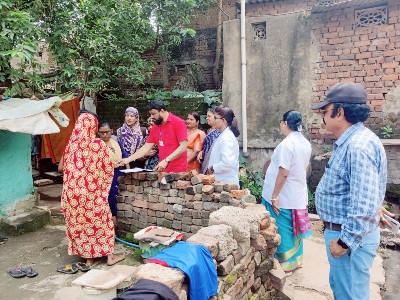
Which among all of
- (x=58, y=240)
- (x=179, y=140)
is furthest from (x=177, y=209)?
(x=58, y=240)

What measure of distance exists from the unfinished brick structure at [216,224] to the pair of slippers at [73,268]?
879mm

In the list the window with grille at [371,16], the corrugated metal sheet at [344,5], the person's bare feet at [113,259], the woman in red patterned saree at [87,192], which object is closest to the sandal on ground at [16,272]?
the woman in red patterned saree at [87,192]

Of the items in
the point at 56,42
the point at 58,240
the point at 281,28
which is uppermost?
the point at 281,28

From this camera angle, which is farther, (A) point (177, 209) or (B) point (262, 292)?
(A) point (177, 209)

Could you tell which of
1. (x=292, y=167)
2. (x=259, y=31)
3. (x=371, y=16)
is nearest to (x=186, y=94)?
(x=259, y=31)

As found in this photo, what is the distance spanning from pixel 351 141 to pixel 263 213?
140cm

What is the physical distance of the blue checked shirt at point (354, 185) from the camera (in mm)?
1951

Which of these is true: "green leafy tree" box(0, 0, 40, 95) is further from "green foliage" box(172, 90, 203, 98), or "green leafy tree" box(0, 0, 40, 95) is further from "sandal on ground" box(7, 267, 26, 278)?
"green foliage" box(172, 90, 203, 98)

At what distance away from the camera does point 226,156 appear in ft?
13.1

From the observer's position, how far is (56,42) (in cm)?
545

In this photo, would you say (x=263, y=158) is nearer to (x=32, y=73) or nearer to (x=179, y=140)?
(x=179, y=140)

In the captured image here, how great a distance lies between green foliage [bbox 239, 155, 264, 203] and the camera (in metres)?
6.78

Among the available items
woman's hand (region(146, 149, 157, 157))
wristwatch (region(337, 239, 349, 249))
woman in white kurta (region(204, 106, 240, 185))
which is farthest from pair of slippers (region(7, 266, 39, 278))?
wristwatch (region(337, 239, 349, 249))

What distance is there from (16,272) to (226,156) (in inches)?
104
